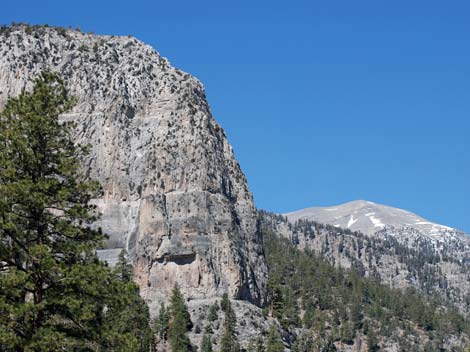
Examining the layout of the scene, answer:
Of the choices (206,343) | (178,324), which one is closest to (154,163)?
(178,324)

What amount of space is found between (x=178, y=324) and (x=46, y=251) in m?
82.1

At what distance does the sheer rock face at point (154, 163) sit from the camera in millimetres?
130000

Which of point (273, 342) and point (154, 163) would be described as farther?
point (154, 163)

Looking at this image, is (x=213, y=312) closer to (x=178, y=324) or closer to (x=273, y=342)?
(x=178, y=324)

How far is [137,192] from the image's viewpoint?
447 ft

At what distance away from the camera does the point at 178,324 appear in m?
112

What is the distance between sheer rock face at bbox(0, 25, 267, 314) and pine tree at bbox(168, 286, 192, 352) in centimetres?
717

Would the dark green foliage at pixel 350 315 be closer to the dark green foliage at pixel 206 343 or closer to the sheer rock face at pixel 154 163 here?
the sheer rock face at pixel 154 163

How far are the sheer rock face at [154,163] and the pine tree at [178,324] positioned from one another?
7.17 meters

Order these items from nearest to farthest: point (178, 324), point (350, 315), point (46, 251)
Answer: point (46, 251)
point (178, 324)
point (350, 315)

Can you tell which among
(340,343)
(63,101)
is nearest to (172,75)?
(340,343)

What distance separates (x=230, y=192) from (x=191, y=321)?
92.9ft

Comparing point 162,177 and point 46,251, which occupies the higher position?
point 162,177

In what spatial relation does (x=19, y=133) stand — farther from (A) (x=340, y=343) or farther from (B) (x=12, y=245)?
(A) (x=340, y=343)
